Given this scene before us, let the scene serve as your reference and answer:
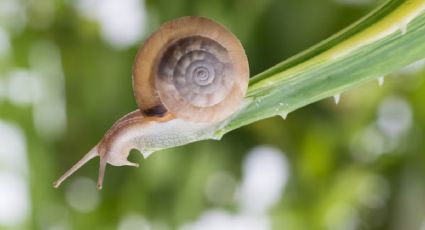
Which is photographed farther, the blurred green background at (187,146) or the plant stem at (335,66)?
the blurred green background at (187,146)

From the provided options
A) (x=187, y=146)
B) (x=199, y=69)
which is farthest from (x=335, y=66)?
(x=187, y=146)

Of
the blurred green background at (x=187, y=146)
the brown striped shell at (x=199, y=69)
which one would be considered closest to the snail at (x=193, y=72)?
the brown striped shell at (x=199, y=69)

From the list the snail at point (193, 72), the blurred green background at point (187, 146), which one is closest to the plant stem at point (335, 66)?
the snail at point (193, 72)

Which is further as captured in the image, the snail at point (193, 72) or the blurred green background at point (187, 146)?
the blurred green background at point (187, 146)

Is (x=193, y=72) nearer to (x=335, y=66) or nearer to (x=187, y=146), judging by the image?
(x=335, y=66)

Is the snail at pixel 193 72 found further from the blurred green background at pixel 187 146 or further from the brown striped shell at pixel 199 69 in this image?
the blurred green background at pixel 187 146

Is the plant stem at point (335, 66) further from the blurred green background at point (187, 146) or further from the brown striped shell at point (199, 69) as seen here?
the blurred green background at point (187, 146)

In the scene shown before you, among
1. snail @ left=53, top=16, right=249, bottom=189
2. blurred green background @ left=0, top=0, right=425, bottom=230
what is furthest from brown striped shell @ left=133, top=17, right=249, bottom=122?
blurred green background @ left=0, top=0, right=425, bottom=230
